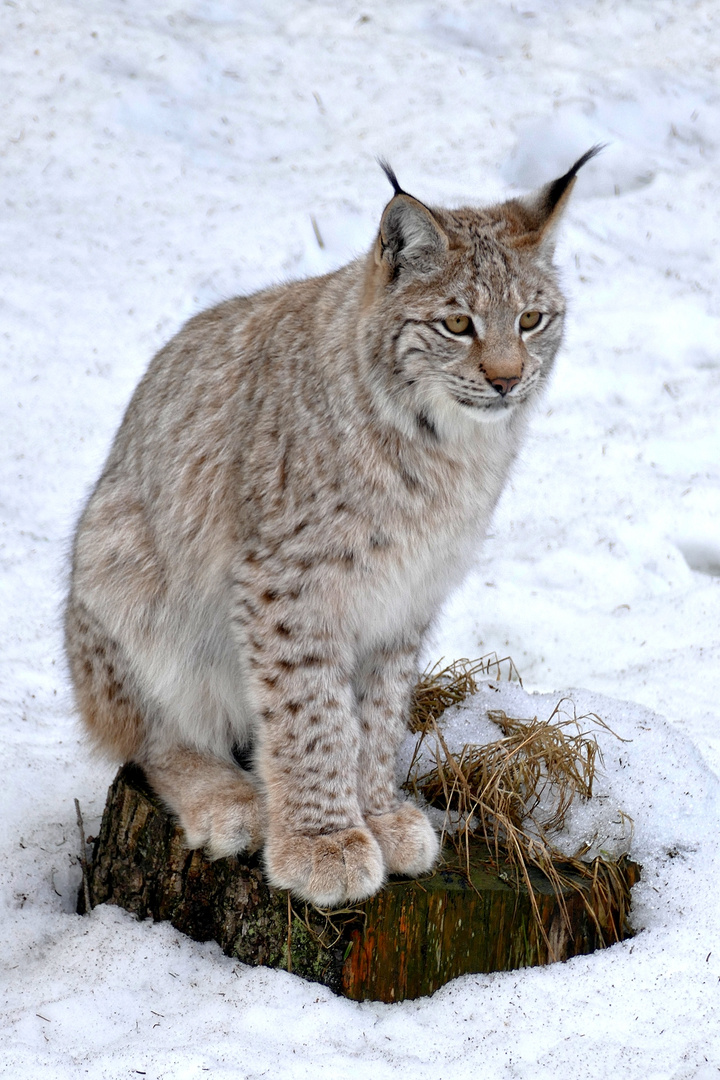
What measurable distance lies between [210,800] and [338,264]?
4.25m

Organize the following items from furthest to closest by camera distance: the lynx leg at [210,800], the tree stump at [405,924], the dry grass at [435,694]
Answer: the dry grass at [435,694] → the lynx leg at [210,800] → the tree stump at [405,924]

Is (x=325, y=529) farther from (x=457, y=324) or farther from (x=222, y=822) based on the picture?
(x=222, y=822)

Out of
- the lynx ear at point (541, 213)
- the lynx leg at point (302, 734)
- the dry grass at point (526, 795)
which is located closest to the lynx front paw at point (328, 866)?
the lynx leg at point (302, 734)

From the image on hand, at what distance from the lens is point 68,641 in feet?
11.9

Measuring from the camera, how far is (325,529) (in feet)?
9.55

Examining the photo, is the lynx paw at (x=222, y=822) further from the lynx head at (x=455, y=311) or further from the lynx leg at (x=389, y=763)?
the lynx head at (x=455, y=311)

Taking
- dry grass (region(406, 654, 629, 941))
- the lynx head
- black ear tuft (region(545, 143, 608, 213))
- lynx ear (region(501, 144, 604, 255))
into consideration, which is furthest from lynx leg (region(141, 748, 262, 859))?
black ear tuft (region(545, 143, 608, 213))

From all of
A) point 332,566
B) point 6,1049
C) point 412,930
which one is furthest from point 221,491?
point 6,1049

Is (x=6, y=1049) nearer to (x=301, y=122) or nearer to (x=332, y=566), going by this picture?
(x=332, y=566)

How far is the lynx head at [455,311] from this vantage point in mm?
2814

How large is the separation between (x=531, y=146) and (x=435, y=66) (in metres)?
1.20

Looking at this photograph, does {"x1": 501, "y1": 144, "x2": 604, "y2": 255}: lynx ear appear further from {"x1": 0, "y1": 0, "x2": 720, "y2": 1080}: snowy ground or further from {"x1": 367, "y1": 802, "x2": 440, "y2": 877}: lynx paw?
{"x1": 367, "y1": 802, "x2": 440, "y2": 877}: lynx paw

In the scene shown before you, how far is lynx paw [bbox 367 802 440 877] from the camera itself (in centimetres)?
297

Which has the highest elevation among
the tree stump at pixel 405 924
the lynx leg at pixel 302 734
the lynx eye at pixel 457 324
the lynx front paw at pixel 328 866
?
the lynx eye at pixel 457 324
